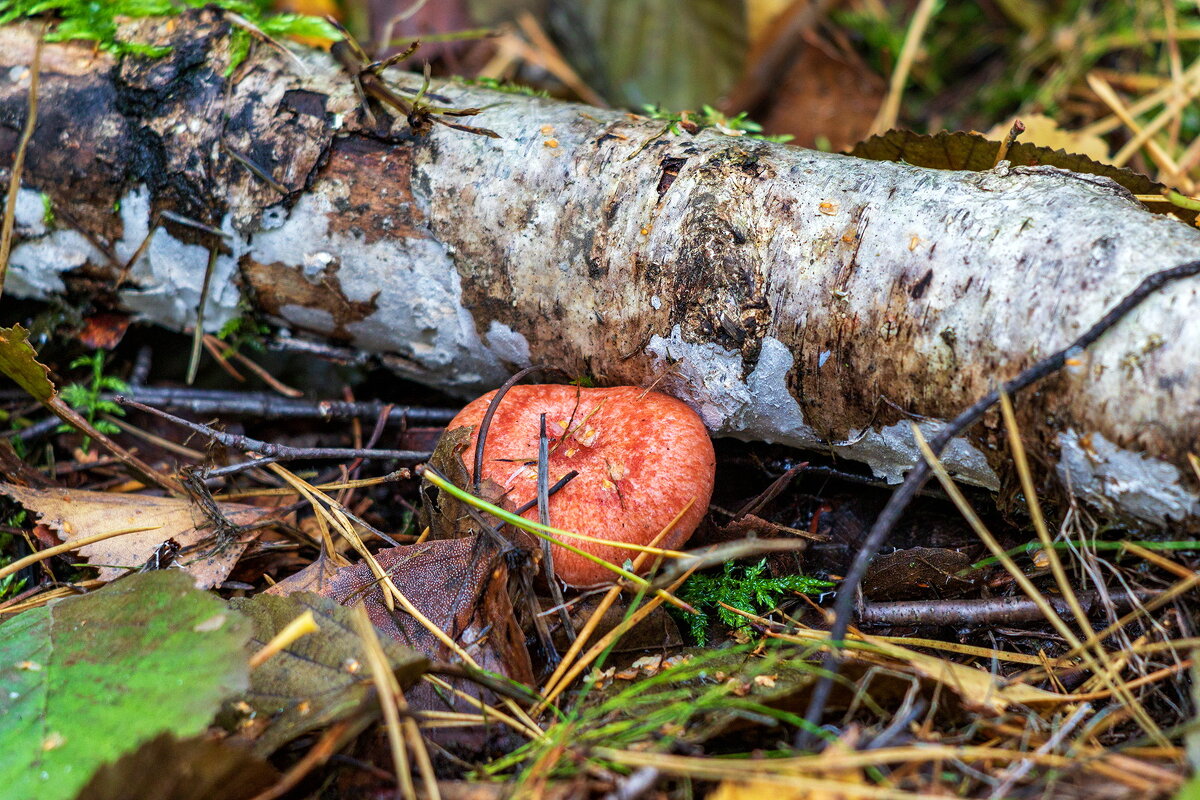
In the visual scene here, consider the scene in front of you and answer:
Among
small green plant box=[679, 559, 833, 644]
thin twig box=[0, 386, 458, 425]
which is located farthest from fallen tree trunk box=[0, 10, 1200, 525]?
small green plant box=[679, 559, 833, 644]

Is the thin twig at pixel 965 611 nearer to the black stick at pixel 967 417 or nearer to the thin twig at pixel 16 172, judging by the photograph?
the black stick at pixel 967 417

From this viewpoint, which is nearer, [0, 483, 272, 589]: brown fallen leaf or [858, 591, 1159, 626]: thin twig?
[858, 591, 1159, 626]: thin twig

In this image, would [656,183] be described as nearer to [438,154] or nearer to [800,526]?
[438,154]

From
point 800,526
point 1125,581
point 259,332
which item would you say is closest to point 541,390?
point 800,526

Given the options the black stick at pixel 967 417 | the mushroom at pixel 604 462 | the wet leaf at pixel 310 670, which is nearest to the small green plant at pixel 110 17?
the mushroom at pixel 604 462

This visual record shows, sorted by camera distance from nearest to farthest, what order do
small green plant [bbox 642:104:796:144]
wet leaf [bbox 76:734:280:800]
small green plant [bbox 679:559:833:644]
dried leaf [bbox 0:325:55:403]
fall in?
wet leaf [bbox 76:734:280:800]
small green plant [bbox 679:559:833:644]
dried leaf [bbox 0:325:55:403]
small green plant [bbox 642:104:796:144]

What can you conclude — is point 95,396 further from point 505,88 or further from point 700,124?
point 700,124

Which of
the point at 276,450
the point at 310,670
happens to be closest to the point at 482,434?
the point at 276,450

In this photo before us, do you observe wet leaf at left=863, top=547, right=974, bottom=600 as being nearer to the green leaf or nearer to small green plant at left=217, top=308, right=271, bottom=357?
the green leaf
